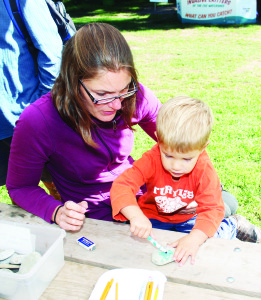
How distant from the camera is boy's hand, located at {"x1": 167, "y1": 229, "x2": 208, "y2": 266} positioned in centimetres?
110

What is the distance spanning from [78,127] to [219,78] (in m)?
4.96

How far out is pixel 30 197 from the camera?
141 centimetres

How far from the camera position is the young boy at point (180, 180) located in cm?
123

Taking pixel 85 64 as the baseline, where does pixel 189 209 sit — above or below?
below

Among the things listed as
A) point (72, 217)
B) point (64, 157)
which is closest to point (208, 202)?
point (72, 217)

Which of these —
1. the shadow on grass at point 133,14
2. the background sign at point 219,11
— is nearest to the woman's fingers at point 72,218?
the shadow on grass at point 133,14

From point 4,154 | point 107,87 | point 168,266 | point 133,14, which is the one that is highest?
point 107,87

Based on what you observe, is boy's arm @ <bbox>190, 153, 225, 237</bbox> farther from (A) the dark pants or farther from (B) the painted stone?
(A) the dark pants

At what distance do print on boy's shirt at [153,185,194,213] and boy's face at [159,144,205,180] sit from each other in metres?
0.16

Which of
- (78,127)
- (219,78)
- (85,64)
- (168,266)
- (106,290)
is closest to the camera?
(106,290)

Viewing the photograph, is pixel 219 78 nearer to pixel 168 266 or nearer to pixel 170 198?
pixel 170 198

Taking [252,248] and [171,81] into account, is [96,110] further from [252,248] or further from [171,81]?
[171,81]

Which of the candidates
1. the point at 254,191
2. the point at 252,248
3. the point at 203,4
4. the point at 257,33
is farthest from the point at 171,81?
the point at 203,4

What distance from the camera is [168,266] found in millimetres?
1077
